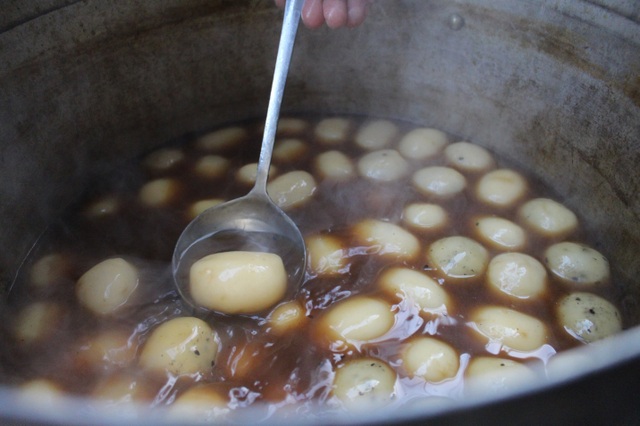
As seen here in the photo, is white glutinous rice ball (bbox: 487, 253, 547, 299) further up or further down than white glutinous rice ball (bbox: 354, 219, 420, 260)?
further down

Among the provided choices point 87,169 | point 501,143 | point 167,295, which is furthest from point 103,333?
point 501,143

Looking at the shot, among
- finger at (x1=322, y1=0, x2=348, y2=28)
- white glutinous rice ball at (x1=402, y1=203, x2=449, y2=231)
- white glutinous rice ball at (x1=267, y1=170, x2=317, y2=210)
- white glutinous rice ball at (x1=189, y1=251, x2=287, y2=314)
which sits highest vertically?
finger at (x1=322, y1=0, x2=348, y2=28)

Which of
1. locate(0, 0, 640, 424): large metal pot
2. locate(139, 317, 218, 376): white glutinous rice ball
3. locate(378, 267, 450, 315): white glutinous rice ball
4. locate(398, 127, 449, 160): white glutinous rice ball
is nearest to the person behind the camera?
locate(139, 317, 218, 376): white glutinous rice ball

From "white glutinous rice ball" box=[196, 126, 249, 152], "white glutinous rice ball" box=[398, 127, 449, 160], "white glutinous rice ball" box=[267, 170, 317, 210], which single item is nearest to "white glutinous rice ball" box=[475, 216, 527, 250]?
"white glutinous rice ball" box=[398, 127, 449, 160]

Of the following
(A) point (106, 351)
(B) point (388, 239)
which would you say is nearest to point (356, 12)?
(B) point (388, 239)

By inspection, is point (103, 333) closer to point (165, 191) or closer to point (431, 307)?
point (165, 191)

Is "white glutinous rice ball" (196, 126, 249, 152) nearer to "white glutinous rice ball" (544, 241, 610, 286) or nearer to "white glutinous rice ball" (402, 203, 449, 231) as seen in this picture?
"white glutinous rice ball" (402, 203, 449, 231)
